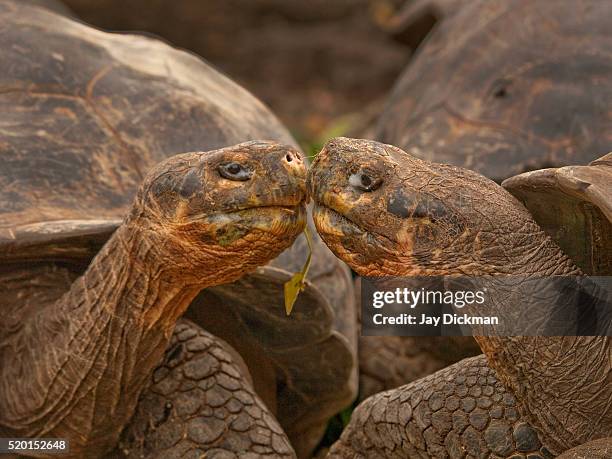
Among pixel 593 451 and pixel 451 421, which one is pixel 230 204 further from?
pixel 593 451

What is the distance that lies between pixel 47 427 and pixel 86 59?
1.22 m

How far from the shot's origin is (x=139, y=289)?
333cm

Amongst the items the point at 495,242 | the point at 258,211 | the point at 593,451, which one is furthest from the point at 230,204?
the point at 593,451

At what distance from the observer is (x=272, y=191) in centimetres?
297

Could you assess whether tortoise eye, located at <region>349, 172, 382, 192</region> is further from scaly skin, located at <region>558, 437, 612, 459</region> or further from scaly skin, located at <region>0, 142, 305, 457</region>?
scaly skin, located at <region>558, 437, 612, 459</region>

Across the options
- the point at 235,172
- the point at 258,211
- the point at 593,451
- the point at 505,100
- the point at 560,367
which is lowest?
the point at 593,451

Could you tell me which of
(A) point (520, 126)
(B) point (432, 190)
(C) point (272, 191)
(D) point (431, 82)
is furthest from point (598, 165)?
(D) point (431, 82)

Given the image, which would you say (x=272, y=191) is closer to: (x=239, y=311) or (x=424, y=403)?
(x=424, y=403)

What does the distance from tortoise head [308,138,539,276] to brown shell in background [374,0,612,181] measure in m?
2.18

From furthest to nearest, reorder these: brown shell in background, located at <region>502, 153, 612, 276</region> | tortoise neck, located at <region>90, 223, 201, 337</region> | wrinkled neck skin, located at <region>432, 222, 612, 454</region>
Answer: tortoise neck, located at <region>90, 223, 201, 337</region> → wrinkled neck skin, located at <region>432, 222, 612, 454</region> → brown shell in background, located at <region>502, 153, 612, 276</region>

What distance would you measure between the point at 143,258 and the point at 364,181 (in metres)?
0.76

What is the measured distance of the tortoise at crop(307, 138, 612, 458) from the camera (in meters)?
2.73

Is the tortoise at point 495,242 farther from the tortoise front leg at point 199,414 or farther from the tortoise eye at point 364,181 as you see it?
the tortoise front leg at point 199,414

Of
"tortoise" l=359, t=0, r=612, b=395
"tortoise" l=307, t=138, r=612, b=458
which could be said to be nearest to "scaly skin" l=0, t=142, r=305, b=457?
"tortoise" l=307, t=138, r=612, b=458
